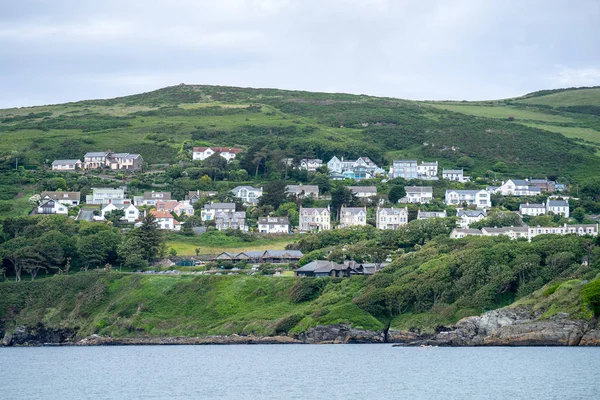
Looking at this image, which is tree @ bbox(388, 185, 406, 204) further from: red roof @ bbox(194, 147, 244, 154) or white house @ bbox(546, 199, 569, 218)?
red roof @ bbox(194, 147, 244, 154)

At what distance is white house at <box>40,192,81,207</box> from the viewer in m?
126

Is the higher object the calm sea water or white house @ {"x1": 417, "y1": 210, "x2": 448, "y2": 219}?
white house @ {"x1": 417, "y1": 210, "x2": 448, "y2": 219}

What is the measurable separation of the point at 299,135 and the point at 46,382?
109253mm

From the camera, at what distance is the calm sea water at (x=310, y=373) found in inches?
2095

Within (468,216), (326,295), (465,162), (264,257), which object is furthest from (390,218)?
(465,162)

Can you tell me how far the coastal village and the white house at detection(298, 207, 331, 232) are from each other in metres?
0.13

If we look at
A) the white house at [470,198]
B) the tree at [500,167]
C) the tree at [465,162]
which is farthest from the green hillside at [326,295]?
the tree at [465,162]

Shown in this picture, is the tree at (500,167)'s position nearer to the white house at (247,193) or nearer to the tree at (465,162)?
the tree at (465,162)

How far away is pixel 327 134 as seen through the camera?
557 ft

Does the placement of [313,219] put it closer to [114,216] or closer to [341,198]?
[341,198]

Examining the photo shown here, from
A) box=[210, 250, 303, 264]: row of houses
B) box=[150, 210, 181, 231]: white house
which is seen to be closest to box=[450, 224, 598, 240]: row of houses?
box=[210, 250, 303, 264]: row of houses

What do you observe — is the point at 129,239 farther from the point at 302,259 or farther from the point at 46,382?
the point at 46,382

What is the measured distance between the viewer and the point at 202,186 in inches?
5379

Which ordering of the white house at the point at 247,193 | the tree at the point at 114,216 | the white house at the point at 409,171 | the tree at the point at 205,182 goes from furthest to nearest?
the white house at the point at 409,171
the tree at the point at 205,182
the white house at the point at 247,193
the tree at the point at 114,216
